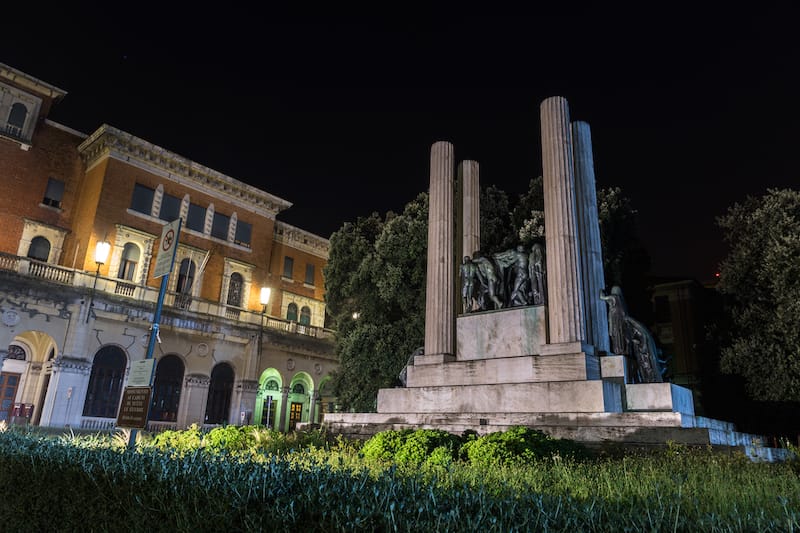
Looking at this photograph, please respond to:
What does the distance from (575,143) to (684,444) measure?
387 inches

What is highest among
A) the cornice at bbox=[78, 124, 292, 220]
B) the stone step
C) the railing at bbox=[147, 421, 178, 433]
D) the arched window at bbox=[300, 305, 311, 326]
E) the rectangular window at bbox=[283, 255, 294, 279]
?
the cornice at bbox=[78, 124, 292, 220]

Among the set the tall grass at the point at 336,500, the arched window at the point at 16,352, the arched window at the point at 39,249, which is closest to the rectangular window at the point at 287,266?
the arched window at the point at 39,249

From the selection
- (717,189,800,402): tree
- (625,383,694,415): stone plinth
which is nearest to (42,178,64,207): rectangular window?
(625,383,694,415): stone plinth

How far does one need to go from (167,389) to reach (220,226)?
11.8 m

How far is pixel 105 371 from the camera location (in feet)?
93.7

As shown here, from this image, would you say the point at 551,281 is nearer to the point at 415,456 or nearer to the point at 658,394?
the point at 658,394

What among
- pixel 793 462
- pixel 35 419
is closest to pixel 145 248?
pixel 35 419

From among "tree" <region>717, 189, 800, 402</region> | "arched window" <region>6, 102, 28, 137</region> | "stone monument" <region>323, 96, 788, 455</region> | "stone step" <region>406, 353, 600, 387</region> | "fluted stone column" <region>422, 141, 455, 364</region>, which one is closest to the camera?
"stone monument" <region>323, 96, 788, 455</region>

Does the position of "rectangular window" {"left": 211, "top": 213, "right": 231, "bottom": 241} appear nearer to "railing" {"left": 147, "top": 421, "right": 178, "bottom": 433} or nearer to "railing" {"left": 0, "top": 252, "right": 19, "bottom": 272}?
"railing" {"left": 0, "top": 252, "right": 19, "bottom": 272}

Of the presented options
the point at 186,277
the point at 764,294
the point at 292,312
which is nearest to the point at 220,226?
the point at 186,277

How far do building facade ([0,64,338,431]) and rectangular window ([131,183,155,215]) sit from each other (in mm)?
87

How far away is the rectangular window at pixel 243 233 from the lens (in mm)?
37781

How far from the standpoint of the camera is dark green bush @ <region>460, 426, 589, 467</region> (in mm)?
7938

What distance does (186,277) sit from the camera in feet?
111
